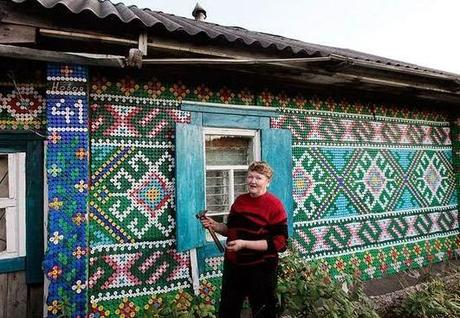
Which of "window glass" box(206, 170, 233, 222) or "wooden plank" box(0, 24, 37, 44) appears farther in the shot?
"window glass" box(206, 170, 233, 222)

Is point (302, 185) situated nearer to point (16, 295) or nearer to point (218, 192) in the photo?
point (218, 192)

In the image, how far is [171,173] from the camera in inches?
155

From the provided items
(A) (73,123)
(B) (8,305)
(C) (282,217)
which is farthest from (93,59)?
(B) (8,305)

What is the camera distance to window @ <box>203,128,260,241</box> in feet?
14.0

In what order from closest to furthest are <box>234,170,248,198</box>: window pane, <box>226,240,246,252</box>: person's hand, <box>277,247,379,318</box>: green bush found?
1. <box>226,240,246,252</box>: person's hand
2. <box>277,247,379,318</box>: green bush
3. <box>234,170,248,198</box>: window pane

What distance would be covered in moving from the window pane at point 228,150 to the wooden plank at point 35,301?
2286mm

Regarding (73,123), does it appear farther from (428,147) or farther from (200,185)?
(428,147)

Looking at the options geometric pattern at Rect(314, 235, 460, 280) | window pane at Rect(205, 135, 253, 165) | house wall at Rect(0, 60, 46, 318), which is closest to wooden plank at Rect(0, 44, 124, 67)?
house wall at Rect(0, 60, 46, 318)

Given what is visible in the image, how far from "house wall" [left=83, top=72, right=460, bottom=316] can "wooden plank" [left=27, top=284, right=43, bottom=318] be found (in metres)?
0.50

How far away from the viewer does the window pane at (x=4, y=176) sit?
130 inches

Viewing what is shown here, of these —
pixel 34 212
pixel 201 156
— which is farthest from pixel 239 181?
pixel 34 212

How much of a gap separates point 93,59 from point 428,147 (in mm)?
5973

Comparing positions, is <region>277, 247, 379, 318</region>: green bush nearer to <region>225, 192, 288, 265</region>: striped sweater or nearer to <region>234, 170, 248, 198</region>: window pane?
<region>225, 192, 288, 265</region>: striped sweater

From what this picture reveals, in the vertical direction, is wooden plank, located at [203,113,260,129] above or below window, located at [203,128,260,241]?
above
